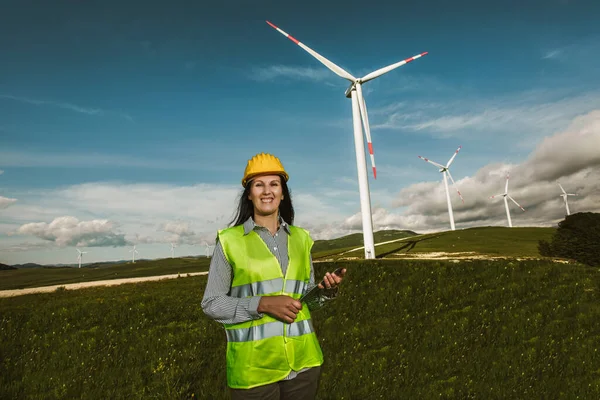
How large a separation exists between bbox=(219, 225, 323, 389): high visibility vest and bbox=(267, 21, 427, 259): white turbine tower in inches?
1112

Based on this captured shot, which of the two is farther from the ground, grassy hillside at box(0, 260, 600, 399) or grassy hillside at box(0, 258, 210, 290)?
grassy hillside at box(0, 258, 210, 290)

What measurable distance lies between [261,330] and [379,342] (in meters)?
9.56

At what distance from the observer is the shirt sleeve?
3.00m

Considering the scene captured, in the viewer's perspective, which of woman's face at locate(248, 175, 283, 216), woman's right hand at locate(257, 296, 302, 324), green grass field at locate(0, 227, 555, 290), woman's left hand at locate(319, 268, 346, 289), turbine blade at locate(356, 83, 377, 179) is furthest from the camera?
green grass field at locate(0, 227, 555, 290)

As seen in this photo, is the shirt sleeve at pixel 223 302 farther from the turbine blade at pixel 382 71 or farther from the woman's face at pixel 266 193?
the turbine blade at pixel 382 71

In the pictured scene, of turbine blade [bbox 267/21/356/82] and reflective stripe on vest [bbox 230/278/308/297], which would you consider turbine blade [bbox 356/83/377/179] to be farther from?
reflective stripe on vest [bbox 230/278/308/297]

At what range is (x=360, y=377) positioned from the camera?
9336 millimetres

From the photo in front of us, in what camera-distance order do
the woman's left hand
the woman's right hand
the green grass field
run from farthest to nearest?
1. the green grass field
2. the woman's left hand
3. the woman's right hand

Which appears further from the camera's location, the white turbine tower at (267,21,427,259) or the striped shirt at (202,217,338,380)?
the white turbine tower at (267,21,427,259)

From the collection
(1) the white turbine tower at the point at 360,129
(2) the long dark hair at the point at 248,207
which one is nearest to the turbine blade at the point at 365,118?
(1) the white turbine tower at the point at 360,129

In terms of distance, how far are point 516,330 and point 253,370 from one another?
39.6 feet

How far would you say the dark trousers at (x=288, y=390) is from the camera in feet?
9.99

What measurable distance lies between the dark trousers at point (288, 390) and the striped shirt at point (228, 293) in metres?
0.07

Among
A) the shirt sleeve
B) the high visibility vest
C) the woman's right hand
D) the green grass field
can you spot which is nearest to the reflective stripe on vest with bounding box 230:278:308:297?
the high visibility vest
